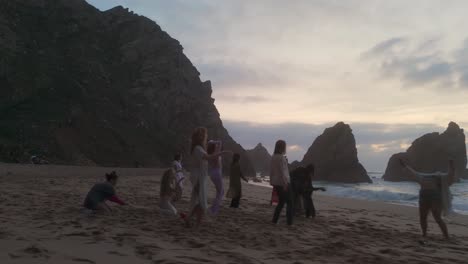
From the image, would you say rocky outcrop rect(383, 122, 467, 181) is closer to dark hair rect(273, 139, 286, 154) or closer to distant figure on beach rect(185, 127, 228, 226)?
dark hair rect(273, 139, 286, 154)

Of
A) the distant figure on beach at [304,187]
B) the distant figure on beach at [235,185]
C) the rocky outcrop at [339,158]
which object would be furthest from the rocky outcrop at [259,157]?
the distant figure on beach at [304,187]

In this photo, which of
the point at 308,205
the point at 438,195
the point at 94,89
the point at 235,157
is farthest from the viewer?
the point at 94,89

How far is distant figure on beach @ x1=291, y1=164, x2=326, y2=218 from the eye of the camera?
10656 mm

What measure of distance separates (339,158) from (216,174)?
9350 cm

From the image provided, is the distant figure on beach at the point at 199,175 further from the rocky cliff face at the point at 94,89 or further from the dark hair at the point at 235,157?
the rocky cliff face at the point at 94,89

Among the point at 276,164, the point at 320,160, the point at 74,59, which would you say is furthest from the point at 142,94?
the point at 276,164

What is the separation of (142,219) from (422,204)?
5450mm

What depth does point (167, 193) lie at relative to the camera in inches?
371

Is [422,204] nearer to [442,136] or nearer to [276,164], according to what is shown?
[276,164]

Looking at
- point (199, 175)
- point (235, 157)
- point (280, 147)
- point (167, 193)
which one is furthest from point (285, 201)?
point (235, 157)

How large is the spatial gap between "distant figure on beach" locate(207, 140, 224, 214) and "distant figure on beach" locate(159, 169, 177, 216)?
88 centimetres

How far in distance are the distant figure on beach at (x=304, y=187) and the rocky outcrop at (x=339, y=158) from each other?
8759cm

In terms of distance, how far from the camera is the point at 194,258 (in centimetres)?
504

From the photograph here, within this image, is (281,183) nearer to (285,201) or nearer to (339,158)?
(285,201)
